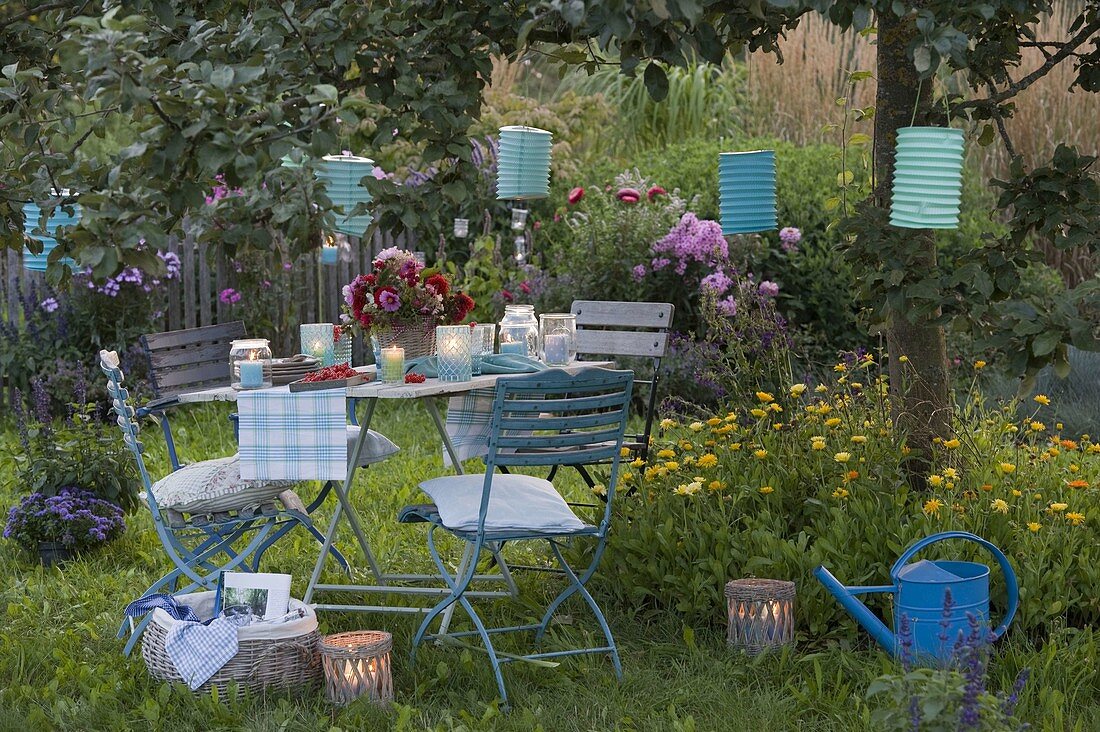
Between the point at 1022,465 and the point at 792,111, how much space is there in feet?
20.8

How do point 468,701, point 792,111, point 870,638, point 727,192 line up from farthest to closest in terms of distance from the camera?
point 792,111, point 727,192, point 870,638, point 468,701

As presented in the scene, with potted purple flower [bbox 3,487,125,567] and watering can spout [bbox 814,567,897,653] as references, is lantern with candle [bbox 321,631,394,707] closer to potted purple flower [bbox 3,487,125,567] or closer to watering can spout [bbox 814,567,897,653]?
watering can spout [bbox 814,567,897,653]

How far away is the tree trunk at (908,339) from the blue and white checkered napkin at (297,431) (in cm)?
185

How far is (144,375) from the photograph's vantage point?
7.69m

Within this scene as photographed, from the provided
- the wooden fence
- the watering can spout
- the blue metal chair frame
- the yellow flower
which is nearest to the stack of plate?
the blue metal chair frame

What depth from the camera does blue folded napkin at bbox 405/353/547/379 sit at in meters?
4.27

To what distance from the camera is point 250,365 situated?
4027 mm

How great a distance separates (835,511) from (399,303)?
160cm

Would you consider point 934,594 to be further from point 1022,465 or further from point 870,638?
point 1022,465

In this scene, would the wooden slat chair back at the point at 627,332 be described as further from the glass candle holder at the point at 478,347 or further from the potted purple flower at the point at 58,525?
the potted purple flower at the point at 58,525

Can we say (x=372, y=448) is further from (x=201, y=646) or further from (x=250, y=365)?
(x=201, y=646)

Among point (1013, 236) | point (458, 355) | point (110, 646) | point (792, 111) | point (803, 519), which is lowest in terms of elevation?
point (110, 646)

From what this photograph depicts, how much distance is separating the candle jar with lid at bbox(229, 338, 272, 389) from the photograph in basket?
670 millimetres

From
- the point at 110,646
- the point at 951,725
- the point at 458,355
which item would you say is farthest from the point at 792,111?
the point at 951,725
